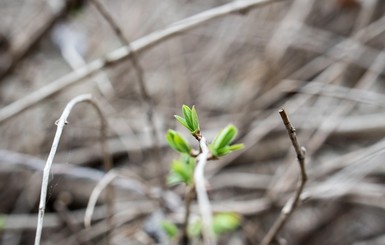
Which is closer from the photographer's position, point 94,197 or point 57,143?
Result: point 57,143

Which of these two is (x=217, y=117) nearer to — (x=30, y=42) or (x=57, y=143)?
(x=30, y=42)

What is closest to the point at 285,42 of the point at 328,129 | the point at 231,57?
the point at 231,57

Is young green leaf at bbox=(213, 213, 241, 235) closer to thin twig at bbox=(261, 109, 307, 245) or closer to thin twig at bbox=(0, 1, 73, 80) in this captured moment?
thin twig at bbox=(261, 109, 307, 245)

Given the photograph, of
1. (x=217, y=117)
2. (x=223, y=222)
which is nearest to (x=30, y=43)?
(x=217, y=117)

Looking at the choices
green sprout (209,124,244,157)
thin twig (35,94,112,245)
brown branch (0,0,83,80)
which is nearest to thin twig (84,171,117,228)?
thin twig (35,94,112,245)

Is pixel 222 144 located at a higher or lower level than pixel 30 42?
lower

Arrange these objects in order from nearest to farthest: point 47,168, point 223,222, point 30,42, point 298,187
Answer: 1. point 47,168
2. point 298,187
3. point 223,222
4. point 30,42

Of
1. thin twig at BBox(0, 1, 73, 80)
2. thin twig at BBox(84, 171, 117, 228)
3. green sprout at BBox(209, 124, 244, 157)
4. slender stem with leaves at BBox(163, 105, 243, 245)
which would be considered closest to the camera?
slender stem with leaves at BBox(163, 105, 243, 245)

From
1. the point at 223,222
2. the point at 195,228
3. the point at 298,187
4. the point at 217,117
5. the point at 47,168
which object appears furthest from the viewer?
the point at 217,117

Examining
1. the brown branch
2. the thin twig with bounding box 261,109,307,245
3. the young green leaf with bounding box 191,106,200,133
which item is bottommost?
the thin twig with bounding box 261,109,307,245
